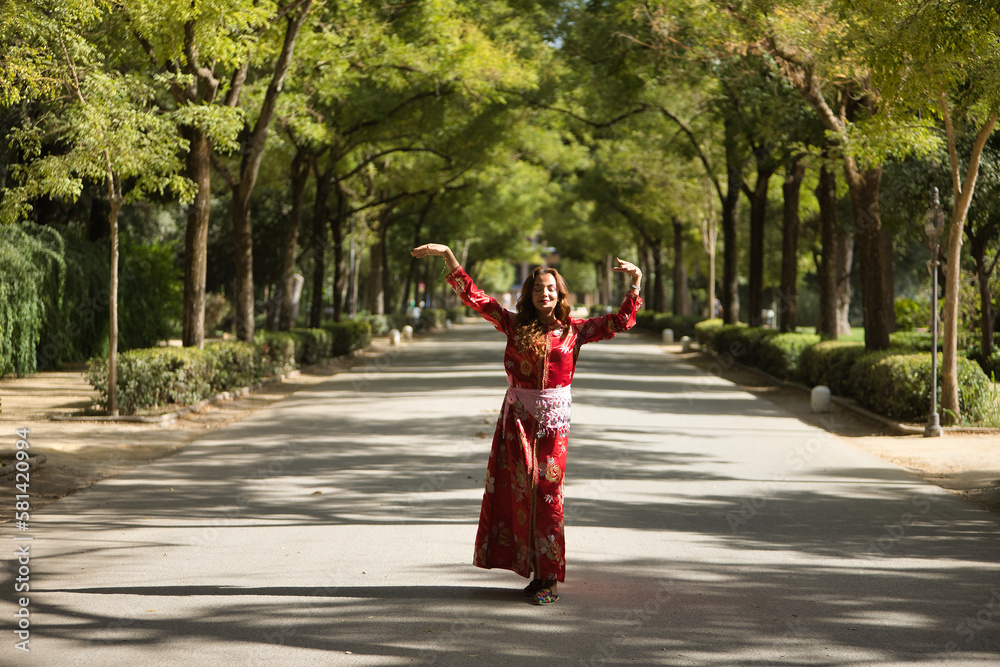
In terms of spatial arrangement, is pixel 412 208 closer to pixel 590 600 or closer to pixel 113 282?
pixel 113 282

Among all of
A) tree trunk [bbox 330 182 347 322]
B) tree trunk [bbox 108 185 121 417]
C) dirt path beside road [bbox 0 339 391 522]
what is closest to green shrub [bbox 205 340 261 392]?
dirt path beside road [bbox 0 339 391 522]

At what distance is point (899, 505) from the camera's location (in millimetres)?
8617

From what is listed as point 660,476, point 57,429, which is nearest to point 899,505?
point 660,476

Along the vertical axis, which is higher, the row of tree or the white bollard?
the row of tree

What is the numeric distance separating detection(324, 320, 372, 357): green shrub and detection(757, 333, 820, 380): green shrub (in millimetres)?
12230

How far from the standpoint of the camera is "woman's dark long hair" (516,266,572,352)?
18.2 ft

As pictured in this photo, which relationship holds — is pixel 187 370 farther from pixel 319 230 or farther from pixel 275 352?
pixel 319 230

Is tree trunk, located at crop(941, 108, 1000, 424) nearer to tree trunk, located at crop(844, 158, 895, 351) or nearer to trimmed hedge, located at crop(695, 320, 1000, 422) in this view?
trimmed hedge, located at crop(695, 320, 1000, 422)

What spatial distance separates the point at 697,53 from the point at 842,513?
41.1ft

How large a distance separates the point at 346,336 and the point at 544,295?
81.2 ft

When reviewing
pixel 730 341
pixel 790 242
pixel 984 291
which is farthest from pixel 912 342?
pixel 984 291

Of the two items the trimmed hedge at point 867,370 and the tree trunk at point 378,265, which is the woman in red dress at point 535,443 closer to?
the trimmed hedge at point 867,370

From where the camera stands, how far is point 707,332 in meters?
32.3

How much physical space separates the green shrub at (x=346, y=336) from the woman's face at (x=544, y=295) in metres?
23.1
